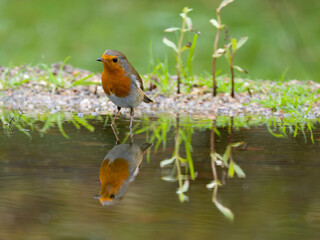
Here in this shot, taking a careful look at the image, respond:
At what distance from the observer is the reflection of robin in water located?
2.80 metres

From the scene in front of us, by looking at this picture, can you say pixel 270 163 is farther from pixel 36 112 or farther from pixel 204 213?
pixel 36 112

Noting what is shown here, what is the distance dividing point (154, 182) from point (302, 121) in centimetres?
263

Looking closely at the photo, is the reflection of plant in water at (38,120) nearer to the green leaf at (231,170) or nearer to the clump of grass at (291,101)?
the green leaf at (231,170)

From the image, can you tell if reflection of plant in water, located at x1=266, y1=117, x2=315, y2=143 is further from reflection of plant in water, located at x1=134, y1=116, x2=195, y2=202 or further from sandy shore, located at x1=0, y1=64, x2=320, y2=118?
reflection of plant in water, located at x1=134, y1=116, x2=195, y2=202

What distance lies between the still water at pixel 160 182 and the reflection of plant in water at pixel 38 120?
1.8 inches

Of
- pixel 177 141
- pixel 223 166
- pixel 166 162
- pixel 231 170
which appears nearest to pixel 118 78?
pixel 177 141

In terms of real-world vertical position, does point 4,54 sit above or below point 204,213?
above

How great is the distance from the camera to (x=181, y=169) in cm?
340

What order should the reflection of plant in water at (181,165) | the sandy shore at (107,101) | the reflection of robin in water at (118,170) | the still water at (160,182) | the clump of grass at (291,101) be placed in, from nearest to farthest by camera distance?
the still water at (160,182)
the reflection of robin in water at (118,170)
the reflection of plant in water at (181,165)
the clump of grass at (291,101)
the sandy shore at (107,101)

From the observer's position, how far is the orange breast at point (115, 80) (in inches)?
182

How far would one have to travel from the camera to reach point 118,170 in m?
3.29

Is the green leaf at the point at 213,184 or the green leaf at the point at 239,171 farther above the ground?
the green leaf at the point at 239,171

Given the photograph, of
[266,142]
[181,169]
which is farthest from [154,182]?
[266,142]

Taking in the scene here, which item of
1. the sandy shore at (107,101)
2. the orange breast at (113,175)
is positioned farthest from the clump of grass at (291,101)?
the orange breast at (113,175)
